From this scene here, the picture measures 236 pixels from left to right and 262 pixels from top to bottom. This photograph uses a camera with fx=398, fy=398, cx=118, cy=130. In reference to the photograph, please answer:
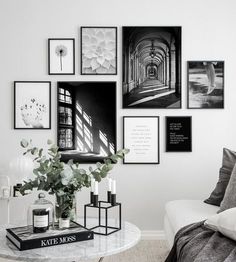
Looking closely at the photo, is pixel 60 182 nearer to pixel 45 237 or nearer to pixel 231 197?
pixel 45 237

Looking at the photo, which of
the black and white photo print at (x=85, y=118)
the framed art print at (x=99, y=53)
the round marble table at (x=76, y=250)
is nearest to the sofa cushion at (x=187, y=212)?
the round marble table at (x=76, y=250)

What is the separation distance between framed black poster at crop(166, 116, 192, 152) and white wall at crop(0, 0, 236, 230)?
5 cm

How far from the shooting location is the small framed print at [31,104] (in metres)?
3.89

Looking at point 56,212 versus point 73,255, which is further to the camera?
point 56,212

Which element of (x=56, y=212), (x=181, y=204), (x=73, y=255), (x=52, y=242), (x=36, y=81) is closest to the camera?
(x=73, y=255)

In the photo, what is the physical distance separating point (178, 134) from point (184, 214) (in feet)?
3.70

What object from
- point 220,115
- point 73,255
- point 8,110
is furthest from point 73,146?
point 73,255

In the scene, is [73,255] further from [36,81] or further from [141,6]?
[141,6]

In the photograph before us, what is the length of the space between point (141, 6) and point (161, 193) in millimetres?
1853

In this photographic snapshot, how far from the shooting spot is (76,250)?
1965 millimetres

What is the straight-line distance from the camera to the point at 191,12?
12.8 ft

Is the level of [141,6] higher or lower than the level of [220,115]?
higher

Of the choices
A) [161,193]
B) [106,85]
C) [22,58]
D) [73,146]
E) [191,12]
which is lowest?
[161,193]

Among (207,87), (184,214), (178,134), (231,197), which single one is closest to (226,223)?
(231,197)
